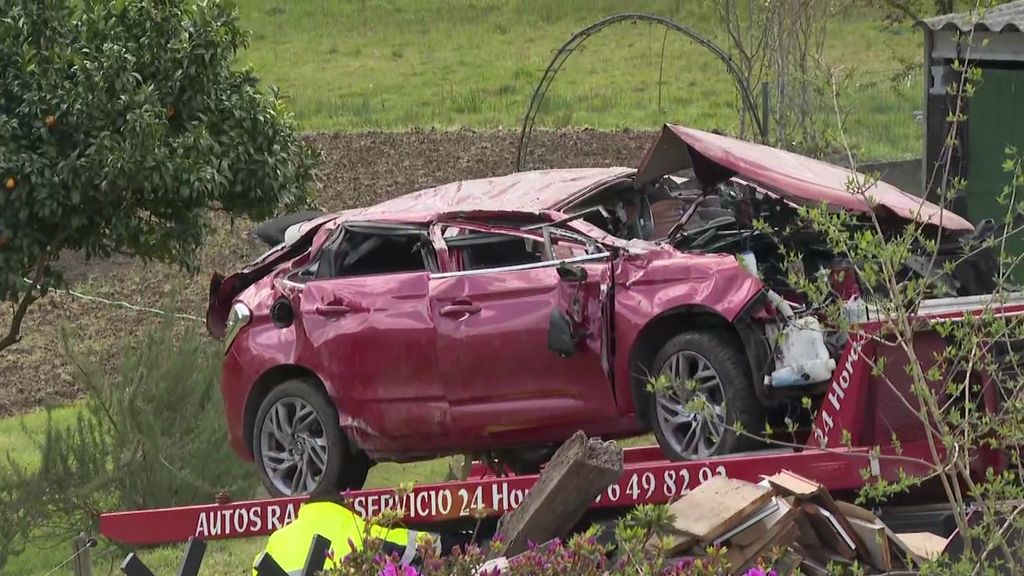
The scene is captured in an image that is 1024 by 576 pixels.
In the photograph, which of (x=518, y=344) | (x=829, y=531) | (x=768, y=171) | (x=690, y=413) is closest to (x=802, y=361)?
(x=690, y=413)

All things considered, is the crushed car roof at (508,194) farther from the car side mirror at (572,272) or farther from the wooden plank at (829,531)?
the wooden plank at (829,531)

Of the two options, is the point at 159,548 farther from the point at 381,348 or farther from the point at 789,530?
the point at 789,530

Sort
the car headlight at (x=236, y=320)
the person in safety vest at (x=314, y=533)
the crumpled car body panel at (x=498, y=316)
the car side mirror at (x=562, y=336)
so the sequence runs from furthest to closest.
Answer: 1. the car headlight at (x=236, y=320)
2. the car side mirror at (x=562, y=336)
3. the crumpled car body panel at (x=498, y=316)
4. the person in safety vest at (x=314, y=533)

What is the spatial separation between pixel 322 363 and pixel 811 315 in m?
3.27

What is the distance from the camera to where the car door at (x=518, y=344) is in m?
8.77

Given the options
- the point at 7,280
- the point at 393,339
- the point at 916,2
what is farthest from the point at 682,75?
the point at 393,339

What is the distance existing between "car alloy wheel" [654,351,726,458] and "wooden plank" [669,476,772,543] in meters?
0.93

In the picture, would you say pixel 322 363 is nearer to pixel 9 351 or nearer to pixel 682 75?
pixel 9 351

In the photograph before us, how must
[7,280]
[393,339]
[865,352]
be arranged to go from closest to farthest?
1. [865,352]
2. [393,339]
3. [7,280]

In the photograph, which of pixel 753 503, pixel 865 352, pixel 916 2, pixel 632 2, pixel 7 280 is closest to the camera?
pixel 753 503

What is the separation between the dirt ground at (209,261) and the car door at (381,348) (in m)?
12.2

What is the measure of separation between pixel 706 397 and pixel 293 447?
9.61 feet

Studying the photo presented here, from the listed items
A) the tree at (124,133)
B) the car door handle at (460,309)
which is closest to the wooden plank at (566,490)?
the car door handle at (460,309)

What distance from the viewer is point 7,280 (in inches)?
486
